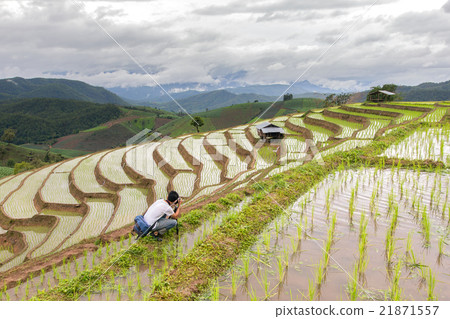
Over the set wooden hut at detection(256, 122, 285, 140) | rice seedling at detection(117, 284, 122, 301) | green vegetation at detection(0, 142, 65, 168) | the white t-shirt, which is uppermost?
wooden hut at detection(256, 122, 285, 140)

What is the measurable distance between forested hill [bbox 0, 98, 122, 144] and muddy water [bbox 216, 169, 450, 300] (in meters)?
107

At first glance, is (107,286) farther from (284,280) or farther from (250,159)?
(250,159)

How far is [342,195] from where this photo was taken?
6770 mm

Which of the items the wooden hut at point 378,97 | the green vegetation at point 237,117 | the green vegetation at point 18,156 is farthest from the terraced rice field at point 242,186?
the green vegetation at point 237,117

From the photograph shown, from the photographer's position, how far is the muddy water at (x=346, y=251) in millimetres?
3525

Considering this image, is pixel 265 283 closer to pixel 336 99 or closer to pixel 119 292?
pixel 119 292

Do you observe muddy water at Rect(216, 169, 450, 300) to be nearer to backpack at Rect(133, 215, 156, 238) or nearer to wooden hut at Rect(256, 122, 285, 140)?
backpack at Rect(133, 215, 156, 238)

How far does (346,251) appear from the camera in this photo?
4348 mm

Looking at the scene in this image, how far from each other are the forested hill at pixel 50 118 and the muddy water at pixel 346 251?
107 metres

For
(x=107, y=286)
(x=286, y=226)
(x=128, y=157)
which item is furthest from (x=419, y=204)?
(x=128, y=157)

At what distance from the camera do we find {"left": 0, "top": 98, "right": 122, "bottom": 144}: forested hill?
9662 cm

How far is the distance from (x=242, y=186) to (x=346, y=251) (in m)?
4.43

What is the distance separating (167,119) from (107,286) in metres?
111

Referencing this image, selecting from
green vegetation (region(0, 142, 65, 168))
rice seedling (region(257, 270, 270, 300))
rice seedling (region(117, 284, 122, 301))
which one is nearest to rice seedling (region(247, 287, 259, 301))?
rice seedling (region(257, 270, 270, 300))
